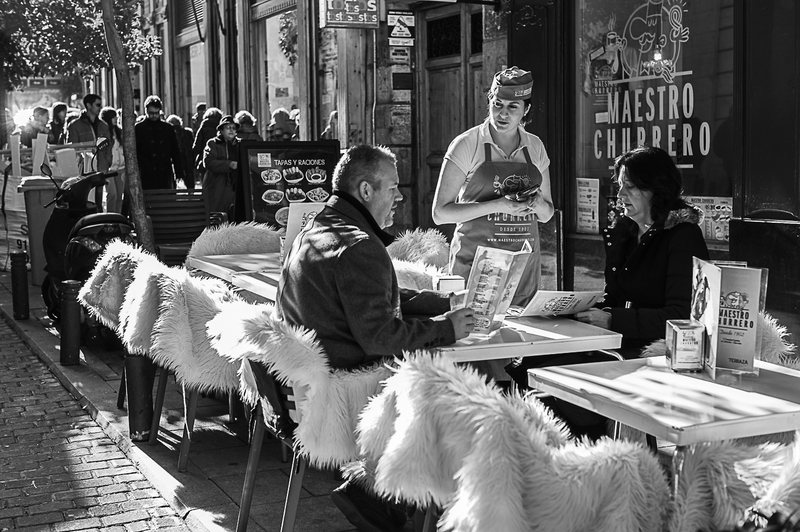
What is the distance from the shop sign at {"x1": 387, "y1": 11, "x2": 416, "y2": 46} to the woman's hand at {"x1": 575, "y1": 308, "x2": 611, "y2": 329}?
7.36 metres

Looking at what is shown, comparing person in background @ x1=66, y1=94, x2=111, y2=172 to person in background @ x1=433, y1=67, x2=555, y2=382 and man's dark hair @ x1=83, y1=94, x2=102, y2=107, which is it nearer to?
man's dark hair @ x1=83, y1=94, x2=102, y2=107

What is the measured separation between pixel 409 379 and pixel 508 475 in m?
0.46

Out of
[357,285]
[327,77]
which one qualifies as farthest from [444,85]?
[357,285]

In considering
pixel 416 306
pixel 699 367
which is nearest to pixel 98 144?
pixel 416 306

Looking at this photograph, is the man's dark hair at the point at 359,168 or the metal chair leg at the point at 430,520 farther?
the man's dark hair at the point at 359,168

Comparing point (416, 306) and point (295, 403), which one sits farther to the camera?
point (416, 306)

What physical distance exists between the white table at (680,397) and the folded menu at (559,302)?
59 cm

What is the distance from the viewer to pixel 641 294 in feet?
14.2

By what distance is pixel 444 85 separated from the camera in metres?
11.0

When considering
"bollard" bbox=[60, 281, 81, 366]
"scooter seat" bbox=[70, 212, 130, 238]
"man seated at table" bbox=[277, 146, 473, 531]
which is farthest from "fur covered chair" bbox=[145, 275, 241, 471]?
"scooter seat" bbox=[70, 212, 130, 238]

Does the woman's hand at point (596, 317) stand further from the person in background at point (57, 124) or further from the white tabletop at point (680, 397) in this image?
the person in background at point (57, 124)

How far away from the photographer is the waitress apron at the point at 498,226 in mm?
5145

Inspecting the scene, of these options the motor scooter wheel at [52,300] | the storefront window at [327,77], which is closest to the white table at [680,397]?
the motor scooter wheel at [52,300]

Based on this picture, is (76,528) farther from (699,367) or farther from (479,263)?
(699,367)
